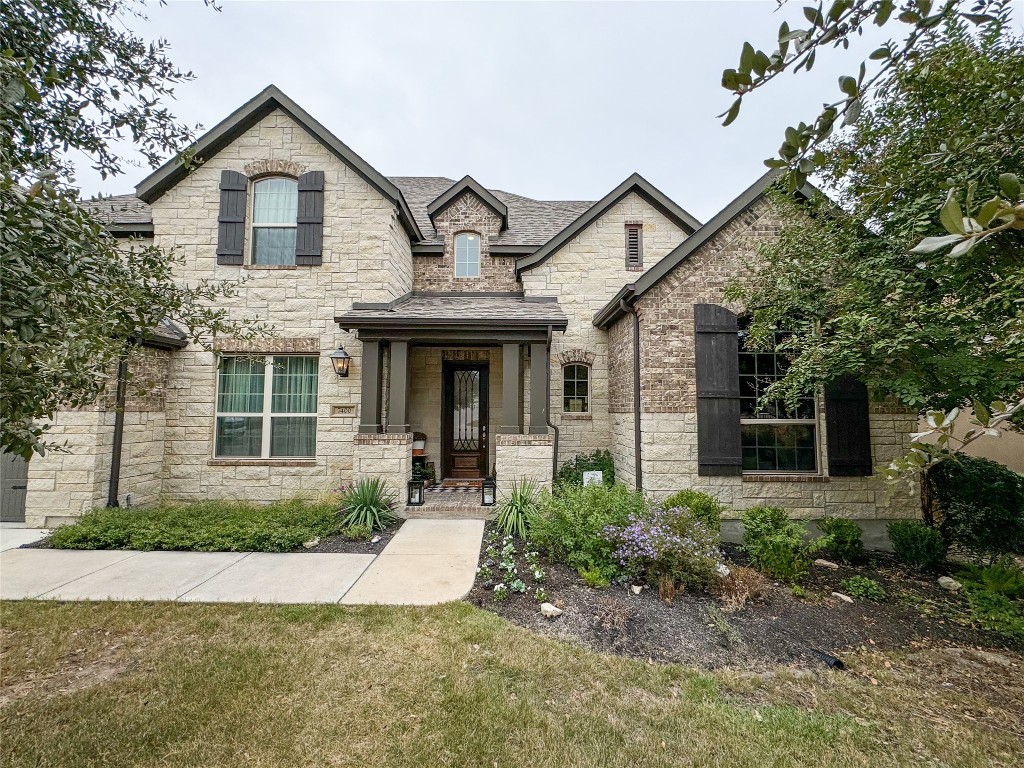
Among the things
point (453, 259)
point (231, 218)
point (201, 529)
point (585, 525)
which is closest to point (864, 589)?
point (585, 525)

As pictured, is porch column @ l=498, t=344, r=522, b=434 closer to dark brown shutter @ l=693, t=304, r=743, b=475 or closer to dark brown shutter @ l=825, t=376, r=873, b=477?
dark brown shutter @ l=693, t=304, r=743, b=475

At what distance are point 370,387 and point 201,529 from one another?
3229mm

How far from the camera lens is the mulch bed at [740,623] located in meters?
3.82

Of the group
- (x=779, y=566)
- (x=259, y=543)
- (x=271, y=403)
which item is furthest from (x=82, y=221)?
(x=779, y=566)

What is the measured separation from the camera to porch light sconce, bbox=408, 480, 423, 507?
7.59 metres

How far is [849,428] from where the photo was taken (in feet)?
22.8

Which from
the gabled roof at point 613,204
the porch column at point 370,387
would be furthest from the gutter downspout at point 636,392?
the porch column at point 370,387

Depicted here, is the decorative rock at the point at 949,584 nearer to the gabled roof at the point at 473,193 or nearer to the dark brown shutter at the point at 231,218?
the gabled roof at the point at 473,193

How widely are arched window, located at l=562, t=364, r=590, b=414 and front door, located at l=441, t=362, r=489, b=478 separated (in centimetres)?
195

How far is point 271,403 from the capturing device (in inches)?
330

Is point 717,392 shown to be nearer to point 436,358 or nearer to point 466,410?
point 466,410

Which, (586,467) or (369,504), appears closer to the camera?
(369,504)

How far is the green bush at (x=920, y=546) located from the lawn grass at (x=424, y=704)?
9.67 feet

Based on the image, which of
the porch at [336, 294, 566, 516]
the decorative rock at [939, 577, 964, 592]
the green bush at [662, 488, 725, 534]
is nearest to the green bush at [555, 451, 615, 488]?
the porch at [336, 294, 566, 516]
